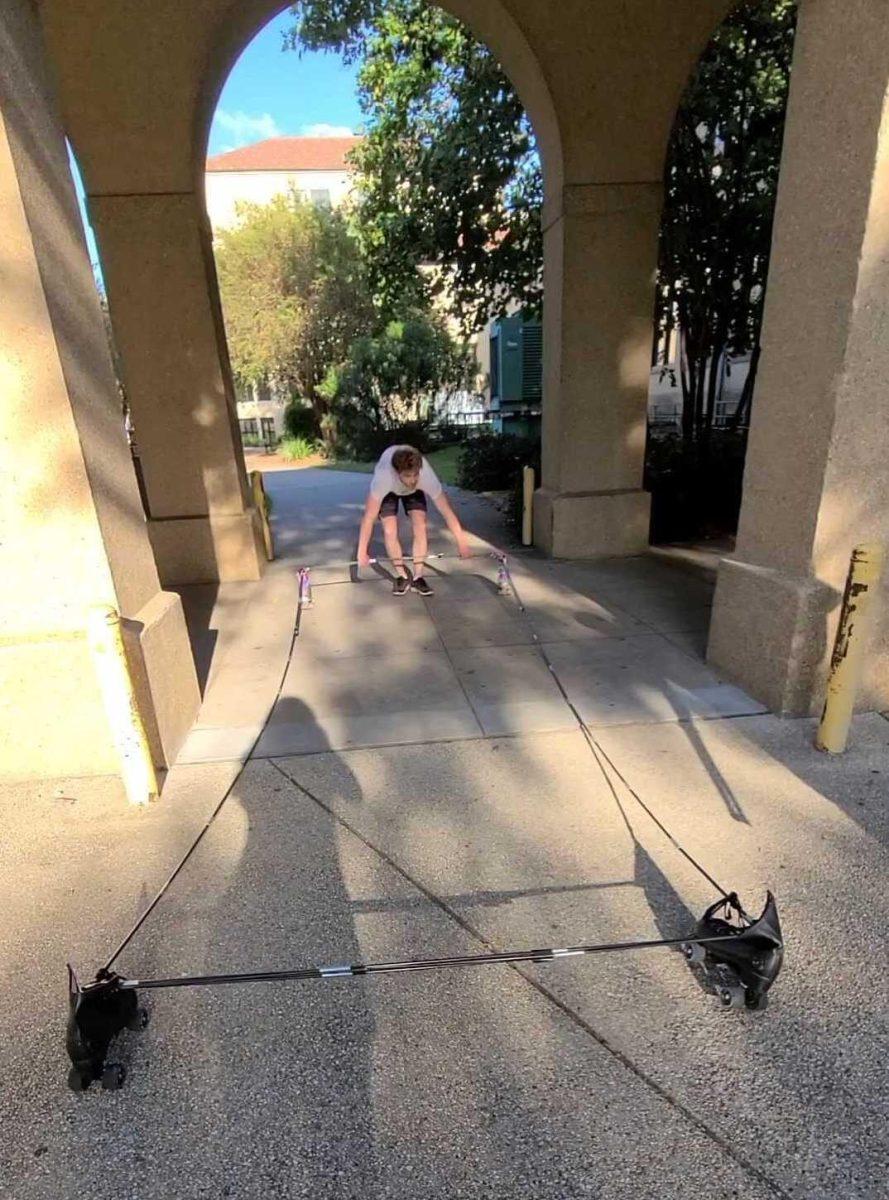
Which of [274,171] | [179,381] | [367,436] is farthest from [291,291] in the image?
[274,171]

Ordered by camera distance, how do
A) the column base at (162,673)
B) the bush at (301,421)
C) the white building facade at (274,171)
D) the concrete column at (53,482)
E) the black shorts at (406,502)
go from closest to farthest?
the concrete column at (53,482) < the column base at (162,673) < the black shorts at (406,502) < the bush at (301,421) < the white building facade at (274,171)

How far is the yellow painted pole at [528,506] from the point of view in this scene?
26.6ft

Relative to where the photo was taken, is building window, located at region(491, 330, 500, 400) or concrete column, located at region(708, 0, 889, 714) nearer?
concrete column, located at region(708, 0, 889, 714)

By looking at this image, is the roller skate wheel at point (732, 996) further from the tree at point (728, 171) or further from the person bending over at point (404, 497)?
the tree at point (728, 171)

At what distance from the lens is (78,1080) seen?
1916mm

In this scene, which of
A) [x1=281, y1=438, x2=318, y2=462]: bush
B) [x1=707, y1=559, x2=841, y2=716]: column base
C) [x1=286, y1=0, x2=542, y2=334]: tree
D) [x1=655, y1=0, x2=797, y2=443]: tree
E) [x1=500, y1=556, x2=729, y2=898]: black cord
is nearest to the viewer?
[x1=500, y1=556, x2=729, y2=898]: black cord

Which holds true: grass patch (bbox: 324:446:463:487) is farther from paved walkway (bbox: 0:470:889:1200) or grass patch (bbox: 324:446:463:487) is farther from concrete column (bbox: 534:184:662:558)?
paved walkway (bbox: 0:470:889:1200)

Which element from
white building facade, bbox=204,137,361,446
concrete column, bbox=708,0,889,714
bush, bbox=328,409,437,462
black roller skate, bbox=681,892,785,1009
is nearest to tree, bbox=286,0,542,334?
concrete column, bbox=708,0,889,714

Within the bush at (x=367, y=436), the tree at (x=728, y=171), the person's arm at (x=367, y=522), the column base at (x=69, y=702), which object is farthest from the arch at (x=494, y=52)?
the bush at (x=367, y=436)

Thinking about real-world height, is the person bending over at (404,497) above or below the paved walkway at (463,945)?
above

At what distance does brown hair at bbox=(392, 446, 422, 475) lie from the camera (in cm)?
561

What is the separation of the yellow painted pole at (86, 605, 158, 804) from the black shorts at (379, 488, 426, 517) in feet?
11.0

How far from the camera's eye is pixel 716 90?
8359 millimetres

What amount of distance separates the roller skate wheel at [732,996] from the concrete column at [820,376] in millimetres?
2034
